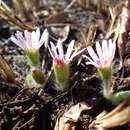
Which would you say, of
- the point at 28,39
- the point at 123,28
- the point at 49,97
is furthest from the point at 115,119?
the point at 123,28

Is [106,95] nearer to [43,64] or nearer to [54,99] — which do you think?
[54,99]

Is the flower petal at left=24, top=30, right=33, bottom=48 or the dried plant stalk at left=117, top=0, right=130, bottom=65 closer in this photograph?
the flower petal at left=24, top=30, right=33, bottom=48

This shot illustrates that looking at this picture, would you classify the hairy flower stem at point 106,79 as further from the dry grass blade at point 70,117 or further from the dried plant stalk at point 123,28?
the dried plant stalk at point 123,28

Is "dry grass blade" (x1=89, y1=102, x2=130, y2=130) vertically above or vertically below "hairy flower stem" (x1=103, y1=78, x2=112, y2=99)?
below

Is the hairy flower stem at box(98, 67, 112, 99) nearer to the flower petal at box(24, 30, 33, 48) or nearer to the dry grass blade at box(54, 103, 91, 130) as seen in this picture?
the dry grass blade at box(54, 103, 91, 130)

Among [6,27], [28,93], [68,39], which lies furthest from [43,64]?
Answer: [6,27]

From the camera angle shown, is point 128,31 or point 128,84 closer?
point 128,84

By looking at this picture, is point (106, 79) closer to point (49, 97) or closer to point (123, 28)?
point (49, 97)

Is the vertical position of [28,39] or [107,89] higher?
[28,39]

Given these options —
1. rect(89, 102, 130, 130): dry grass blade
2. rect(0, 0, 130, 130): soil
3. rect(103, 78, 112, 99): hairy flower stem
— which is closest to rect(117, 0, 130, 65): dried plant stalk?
rect(0, 0, 130, 130): soil

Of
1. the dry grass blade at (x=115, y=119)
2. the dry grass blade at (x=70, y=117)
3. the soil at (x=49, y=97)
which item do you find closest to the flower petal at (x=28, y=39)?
the soil at (x=49, y=97)

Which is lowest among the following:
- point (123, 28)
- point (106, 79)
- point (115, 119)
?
point (115, 119)
